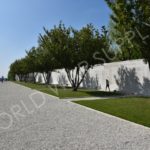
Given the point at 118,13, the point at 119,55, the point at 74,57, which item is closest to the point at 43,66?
the point at 119,55

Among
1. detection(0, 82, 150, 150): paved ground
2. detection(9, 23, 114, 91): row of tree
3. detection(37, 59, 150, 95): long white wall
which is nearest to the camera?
detection(0, 82, 150, 150): paved ground

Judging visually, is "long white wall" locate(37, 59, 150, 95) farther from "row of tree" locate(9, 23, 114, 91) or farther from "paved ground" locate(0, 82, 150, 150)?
"paved ground" locate(0, 82, 150, 150)

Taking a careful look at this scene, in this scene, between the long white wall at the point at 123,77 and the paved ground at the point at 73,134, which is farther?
the long white wall at the point at 123,77

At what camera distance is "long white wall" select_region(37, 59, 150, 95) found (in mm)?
25328

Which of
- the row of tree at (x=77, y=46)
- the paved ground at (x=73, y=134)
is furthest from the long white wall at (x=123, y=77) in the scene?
the paved ground at (x=73, y=134)

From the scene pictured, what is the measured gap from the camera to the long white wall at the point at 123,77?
25.3 m

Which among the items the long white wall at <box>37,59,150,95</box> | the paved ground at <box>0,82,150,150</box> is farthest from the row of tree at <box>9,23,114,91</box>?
the paved ground at <box>0,82,150,150</box>

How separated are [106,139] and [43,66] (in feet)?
140

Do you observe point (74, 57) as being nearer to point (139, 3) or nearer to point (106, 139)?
point (139, 3)

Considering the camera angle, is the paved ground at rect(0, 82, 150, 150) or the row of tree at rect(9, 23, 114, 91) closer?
the paved ground at rect(0, 82, 150, 150)

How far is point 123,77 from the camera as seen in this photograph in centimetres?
2880

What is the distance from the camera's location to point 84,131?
1046cm

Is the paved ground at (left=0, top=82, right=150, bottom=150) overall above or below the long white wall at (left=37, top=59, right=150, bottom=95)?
below

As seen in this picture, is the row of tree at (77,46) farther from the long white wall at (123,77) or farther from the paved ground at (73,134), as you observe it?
the paved ground at (73,134)
